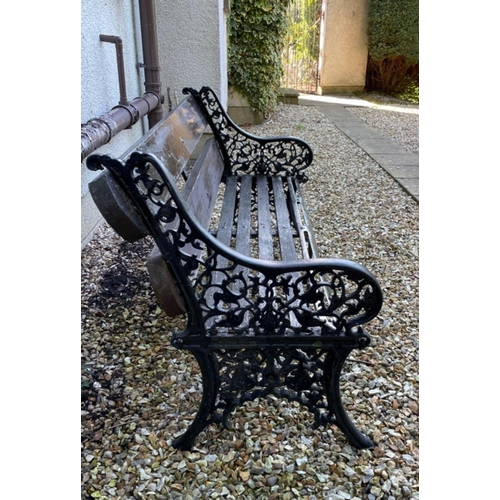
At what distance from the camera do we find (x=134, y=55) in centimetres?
499

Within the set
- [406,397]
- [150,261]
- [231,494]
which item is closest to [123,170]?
[150,261]

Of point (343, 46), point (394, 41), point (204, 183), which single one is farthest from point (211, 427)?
point (343, 46)

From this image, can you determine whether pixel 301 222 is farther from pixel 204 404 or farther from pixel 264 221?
pixel 204 404

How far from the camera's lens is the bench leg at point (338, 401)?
1.85 metres

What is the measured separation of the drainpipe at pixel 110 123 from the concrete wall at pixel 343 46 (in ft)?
30.4

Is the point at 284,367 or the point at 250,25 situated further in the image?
the point at 250,25

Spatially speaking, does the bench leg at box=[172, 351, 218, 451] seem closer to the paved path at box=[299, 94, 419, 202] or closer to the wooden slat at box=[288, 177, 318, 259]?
the wooden slat at box=[288, 177, 318, 259]

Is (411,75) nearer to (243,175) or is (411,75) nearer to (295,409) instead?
(243,175)

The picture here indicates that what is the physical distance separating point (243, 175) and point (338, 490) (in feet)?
8.35

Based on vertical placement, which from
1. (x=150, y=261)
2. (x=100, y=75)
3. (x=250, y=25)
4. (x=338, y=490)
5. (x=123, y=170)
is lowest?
(x=338, y=490)

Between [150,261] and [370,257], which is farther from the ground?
[150,261]

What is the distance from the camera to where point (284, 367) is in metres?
1.88

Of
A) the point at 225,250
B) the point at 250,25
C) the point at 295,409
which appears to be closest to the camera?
the point at 225,250

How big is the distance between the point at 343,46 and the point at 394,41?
1308mm
